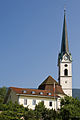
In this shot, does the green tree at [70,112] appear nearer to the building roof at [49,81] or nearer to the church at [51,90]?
the church at [51,90]

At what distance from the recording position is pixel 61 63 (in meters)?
71.8

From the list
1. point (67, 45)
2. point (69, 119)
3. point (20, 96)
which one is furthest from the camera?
point (67, 45)

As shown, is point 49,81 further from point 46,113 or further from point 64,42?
point 46,113

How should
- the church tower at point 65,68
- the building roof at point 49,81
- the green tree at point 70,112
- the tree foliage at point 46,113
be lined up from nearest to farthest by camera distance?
the green tree at point 70,112 < the tree foliage at point 46,113 < the building roof at point 49,81 < the church tower at point 65,68

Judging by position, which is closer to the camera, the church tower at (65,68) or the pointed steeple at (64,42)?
the church tower at (65,68)

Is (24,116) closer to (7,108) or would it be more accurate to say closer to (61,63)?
(7,108)

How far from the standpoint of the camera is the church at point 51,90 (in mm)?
49156

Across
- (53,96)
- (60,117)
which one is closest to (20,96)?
(53,96)

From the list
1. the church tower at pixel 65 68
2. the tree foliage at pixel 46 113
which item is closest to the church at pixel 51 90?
the church tower at pixel 65 68

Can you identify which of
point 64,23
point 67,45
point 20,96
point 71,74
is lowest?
point 20,96

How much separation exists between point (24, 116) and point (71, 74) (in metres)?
38.0

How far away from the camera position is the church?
49.2 meters

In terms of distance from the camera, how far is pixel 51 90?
57938mm

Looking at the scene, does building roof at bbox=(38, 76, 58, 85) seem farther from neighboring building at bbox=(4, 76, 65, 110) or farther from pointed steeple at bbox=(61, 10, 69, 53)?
pointed steeple at bbox=(61, 10, 69, 53)
